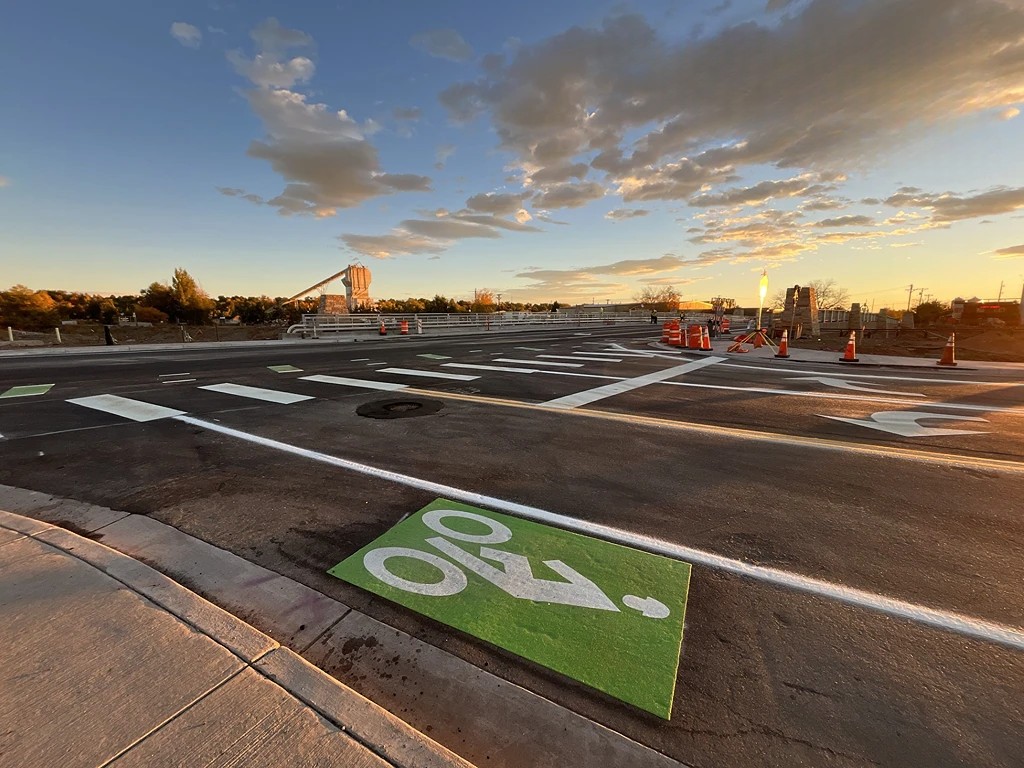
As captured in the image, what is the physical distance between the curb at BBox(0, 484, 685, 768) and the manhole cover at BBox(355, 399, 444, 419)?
3.89 m

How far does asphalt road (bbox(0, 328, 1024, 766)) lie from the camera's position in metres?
1.80

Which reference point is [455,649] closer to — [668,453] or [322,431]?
[668,453]

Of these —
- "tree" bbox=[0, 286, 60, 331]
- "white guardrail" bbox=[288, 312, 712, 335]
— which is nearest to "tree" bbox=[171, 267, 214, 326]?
"tree" bbox=[0, 286, 60, 331]

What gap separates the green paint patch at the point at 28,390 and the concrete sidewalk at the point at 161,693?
8.72 m

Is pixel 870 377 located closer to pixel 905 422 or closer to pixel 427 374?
pixel 905 422

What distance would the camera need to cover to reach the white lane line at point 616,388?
7.62 meters

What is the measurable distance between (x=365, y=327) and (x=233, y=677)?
96.4 feet

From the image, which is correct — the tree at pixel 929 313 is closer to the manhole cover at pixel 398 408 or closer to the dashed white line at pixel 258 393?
the manhole cover at pixel 398 408

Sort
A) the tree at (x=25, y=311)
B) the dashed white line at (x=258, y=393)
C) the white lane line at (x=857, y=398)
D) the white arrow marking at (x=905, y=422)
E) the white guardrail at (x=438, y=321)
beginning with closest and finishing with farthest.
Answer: the white arrow marking at (x=905, y=422), the white lane line at (x=857, y=398), the dashed white line at (x=258, y=393), the white guardrail at (x=438, y=321), the tree at (x=25, y=311)

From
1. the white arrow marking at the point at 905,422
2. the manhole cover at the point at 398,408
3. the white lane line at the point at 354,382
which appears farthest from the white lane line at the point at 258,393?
the white arrow marking at the point at 905,422

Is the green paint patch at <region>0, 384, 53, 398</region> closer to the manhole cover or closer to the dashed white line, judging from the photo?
the dashed white line

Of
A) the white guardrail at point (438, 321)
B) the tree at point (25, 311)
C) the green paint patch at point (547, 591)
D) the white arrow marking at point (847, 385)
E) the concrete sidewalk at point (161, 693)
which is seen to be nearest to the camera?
the concrete sidewalk at point (161, 693)

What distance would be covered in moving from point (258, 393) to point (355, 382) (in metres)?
1.97

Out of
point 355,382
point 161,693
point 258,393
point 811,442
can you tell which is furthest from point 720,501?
point 258,393
